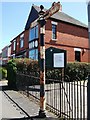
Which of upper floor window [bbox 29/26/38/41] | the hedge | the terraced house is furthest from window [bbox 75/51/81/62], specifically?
the hedge

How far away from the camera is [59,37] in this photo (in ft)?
85.5

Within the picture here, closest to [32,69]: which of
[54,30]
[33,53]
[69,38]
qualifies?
[33,53]

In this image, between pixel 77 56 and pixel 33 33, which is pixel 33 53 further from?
pixel 77 56

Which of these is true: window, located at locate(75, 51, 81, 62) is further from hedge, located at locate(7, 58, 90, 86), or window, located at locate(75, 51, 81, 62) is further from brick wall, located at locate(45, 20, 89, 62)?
hedge, located at locate(7, 58, 90, 86)

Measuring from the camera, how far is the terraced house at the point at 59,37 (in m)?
25.2

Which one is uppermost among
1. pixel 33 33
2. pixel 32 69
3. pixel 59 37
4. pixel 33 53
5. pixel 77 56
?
pixel 33 33

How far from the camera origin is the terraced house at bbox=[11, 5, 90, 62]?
2517cm

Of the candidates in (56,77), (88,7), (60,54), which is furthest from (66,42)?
(88,7)

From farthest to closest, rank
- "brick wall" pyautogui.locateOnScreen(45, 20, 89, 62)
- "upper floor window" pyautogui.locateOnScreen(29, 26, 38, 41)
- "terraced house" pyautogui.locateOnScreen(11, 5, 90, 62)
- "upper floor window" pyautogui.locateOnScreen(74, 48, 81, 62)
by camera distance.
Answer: "upper floor window" pyautogui.locateOnScreen(74, 48, 81, 62) < "upper floor window" pyautogui.locateOnScreen(29, 26, 38, 41) < "terraced house" pyautogui.locateOnScreen(11, 5, 90, 62) < "brick wall" pyautogui.locateOnScreen(45, 20, 89, 62)

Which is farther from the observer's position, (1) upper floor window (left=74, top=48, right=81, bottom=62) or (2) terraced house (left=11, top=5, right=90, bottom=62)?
(1) upper floor window (left=74, top=48, right=81, bottom=62)

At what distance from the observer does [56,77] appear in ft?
60.6

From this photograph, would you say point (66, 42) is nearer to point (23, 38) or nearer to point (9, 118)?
point (23, 38)

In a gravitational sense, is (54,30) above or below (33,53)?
above

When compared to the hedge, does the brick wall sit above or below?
above
